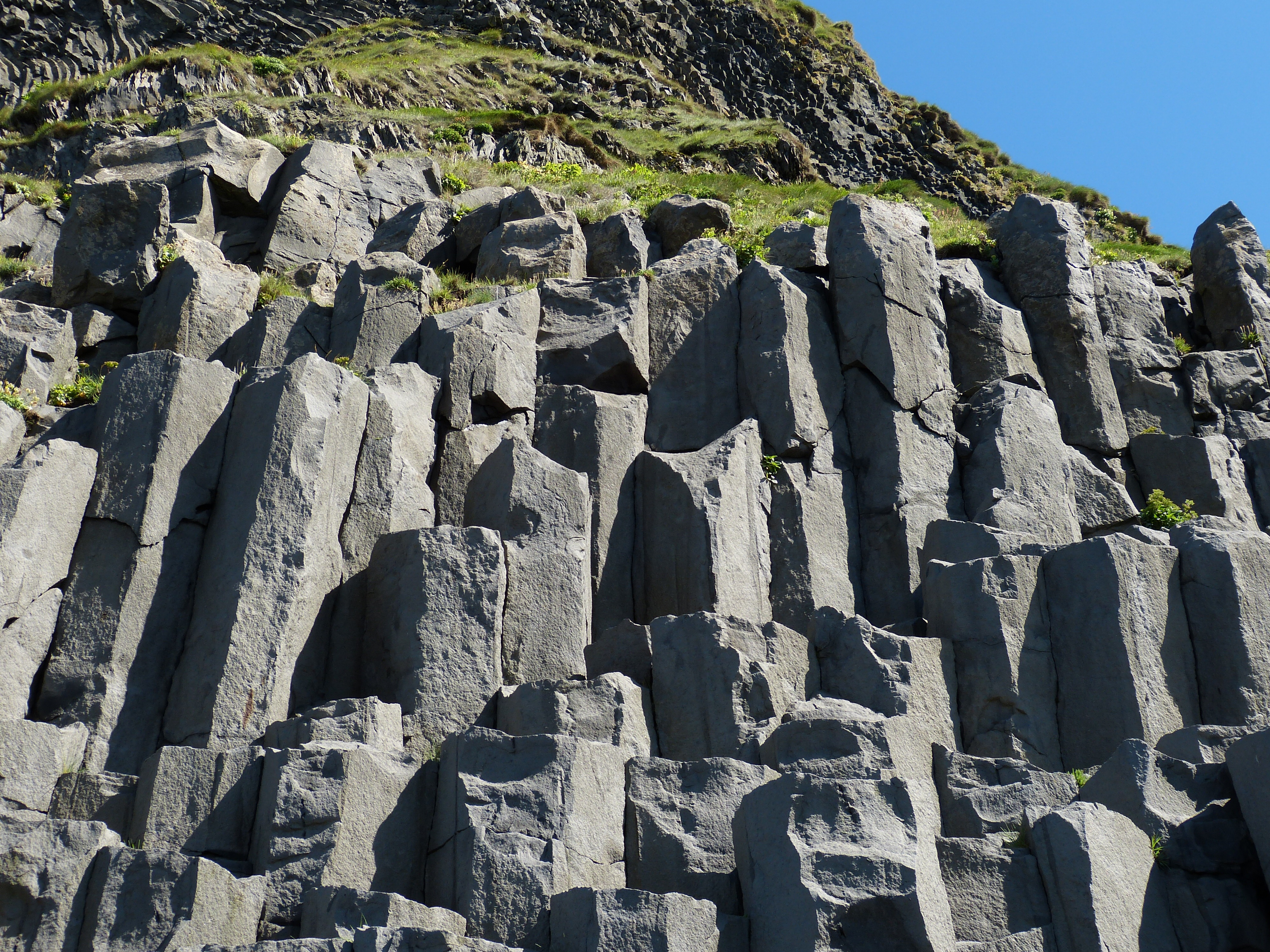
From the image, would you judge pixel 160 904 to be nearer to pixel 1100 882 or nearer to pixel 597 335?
pixel 1100 882

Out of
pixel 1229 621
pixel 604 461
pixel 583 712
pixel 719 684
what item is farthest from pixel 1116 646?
pixel 604 461

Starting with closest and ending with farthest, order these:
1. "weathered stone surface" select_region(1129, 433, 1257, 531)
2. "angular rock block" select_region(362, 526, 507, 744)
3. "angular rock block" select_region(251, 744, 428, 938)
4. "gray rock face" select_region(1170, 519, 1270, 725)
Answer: "angular rock block" select_region(251, 744, 428, 938), "angular rock block" select_region(362, 526, 507, 744), "gray rock face" select_region(1170, 519, 1270, 725), "weathered stone surface" select_region(1129, 433, 1257, 531)

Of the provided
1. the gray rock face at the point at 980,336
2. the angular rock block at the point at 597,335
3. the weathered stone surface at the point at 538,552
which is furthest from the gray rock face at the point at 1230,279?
the weathered stone surface at the point at 538,552

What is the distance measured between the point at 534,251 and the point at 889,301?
605cm

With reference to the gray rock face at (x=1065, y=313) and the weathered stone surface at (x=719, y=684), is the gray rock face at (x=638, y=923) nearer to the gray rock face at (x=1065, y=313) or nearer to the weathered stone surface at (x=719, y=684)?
the weathered stone surface at (x=719, y=684)

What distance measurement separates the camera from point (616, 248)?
2192cm

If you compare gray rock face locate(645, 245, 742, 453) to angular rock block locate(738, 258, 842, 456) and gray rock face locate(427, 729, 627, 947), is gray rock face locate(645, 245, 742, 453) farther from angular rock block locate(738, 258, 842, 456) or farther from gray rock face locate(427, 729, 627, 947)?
gray rock face locate(427, 729, 627, 947)

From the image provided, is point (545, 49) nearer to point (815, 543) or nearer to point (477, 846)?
point (815, 543)

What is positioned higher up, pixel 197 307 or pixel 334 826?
pixel 197 307

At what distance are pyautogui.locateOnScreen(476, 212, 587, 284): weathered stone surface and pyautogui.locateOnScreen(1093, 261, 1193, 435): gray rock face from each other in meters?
9.00

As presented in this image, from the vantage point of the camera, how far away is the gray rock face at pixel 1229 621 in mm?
14047

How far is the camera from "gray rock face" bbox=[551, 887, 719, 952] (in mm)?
9086

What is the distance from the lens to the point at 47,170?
27.2 metres

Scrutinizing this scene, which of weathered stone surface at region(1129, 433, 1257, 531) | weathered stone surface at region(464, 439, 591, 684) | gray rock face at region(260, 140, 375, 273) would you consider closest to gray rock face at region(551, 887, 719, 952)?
weathered stone surface at region(464, 439, 591, 684)
